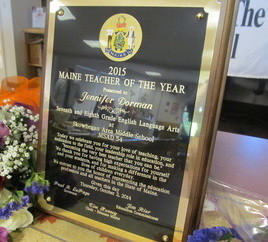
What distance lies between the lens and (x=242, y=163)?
85 cm

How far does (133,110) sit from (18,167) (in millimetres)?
330

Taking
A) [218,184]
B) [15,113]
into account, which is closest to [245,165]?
[218,184]

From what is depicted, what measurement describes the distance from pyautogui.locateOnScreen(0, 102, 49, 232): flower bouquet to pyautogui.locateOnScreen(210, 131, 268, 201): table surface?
50 centimetres

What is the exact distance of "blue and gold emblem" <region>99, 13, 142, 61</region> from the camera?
480mm

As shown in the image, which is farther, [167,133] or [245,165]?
[245,165]

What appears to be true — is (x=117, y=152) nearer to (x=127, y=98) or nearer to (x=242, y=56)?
(x=127, y=98)

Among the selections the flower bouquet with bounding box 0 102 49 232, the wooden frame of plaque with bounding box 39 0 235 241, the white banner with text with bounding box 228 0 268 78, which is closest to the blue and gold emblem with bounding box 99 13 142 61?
the wooden frame of plaque with bounding box 39 0 235 241

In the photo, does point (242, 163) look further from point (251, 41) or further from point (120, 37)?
point (251, 41)

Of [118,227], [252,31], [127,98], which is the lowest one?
[118,227]

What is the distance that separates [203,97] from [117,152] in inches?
8.7

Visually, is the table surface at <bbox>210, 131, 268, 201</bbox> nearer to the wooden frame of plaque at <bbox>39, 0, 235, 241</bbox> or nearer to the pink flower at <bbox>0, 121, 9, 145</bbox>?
the wooden frame of plaque at <bbox>39, 0, 235, 241</bbox>

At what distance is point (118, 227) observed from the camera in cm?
56

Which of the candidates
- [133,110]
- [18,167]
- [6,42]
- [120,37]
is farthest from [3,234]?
[6,42]

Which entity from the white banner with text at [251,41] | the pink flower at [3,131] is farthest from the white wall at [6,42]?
the pink flower at [3,131]
